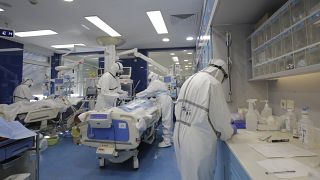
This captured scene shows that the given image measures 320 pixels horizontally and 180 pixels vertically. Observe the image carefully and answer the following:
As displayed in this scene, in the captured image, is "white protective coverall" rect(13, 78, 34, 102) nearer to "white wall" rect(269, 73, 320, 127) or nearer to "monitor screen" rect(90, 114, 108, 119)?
"monitor screen" rect(90, 114, 108, 119)

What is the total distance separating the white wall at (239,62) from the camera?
2432mm

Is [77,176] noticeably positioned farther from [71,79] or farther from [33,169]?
[71,79]

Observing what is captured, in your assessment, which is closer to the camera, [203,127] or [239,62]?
[203,127]

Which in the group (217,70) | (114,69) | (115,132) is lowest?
(115,132)

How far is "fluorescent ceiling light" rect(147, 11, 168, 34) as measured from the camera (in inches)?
174

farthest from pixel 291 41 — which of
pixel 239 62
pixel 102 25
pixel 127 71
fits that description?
pixel 127 71

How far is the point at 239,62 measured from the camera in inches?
96.7

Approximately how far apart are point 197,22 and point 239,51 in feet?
8.92

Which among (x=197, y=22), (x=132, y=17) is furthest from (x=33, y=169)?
(x=197, y=22)

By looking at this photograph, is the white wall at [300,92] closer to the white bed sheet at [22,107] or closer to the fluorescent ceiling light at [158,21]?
the fluorescent ceiling light at [158,21]

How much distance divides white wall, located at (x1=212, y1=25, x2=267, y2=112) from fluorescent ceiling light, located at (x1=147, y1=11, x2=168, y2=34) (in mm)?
2242

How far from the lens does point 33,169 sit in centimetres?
232

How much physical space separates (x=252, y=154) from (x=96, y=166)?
2732mm

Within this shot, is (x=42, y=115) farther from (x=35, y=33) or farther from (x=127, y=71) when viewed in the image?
(x=127, y=71)
